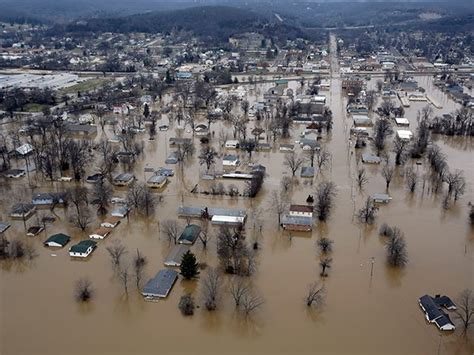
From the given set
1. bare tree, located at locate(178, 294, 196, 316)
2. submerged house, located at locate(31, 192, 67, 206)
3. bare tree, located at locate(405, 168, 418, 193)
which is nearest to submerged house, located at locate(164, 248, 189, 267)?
bare tree, located at locate(178, 294, 196, 316)

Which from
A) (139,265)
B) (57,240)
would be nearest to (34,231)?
(57,240)

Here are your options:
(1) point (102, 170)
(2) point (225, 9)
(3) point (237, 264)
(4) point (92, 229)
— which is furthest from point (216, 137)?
(2) point (225, 9)

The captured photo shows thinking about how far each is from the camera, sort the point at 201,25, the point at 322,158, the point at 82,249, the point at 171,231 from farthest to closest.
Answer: the point at 201,25, the point at 322,158, the point at 171,231, the point at 82,249

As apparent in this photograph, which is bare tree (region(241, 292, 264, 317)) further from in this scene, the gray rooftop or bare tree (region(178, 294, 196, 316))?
the gray rooftop

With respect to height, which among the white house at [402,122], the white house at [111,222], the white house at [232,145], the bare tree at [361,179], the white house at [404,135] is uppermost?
the white house at [402,122]

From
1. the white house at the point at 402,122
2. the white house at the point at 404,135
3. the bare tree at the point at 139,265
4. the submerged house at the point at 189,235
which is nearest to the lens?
the bare tree at the point at 139,265

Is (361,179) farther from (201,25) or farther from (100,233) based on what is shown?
(201,25)

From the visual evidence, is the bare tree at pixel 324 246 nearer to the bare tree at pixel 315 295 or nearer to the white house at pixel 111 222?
the bare tree at pixel 315 295

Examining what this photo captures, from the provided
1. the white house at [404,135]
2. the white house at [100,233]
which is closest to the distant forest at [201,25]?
the white house at [404,135]
